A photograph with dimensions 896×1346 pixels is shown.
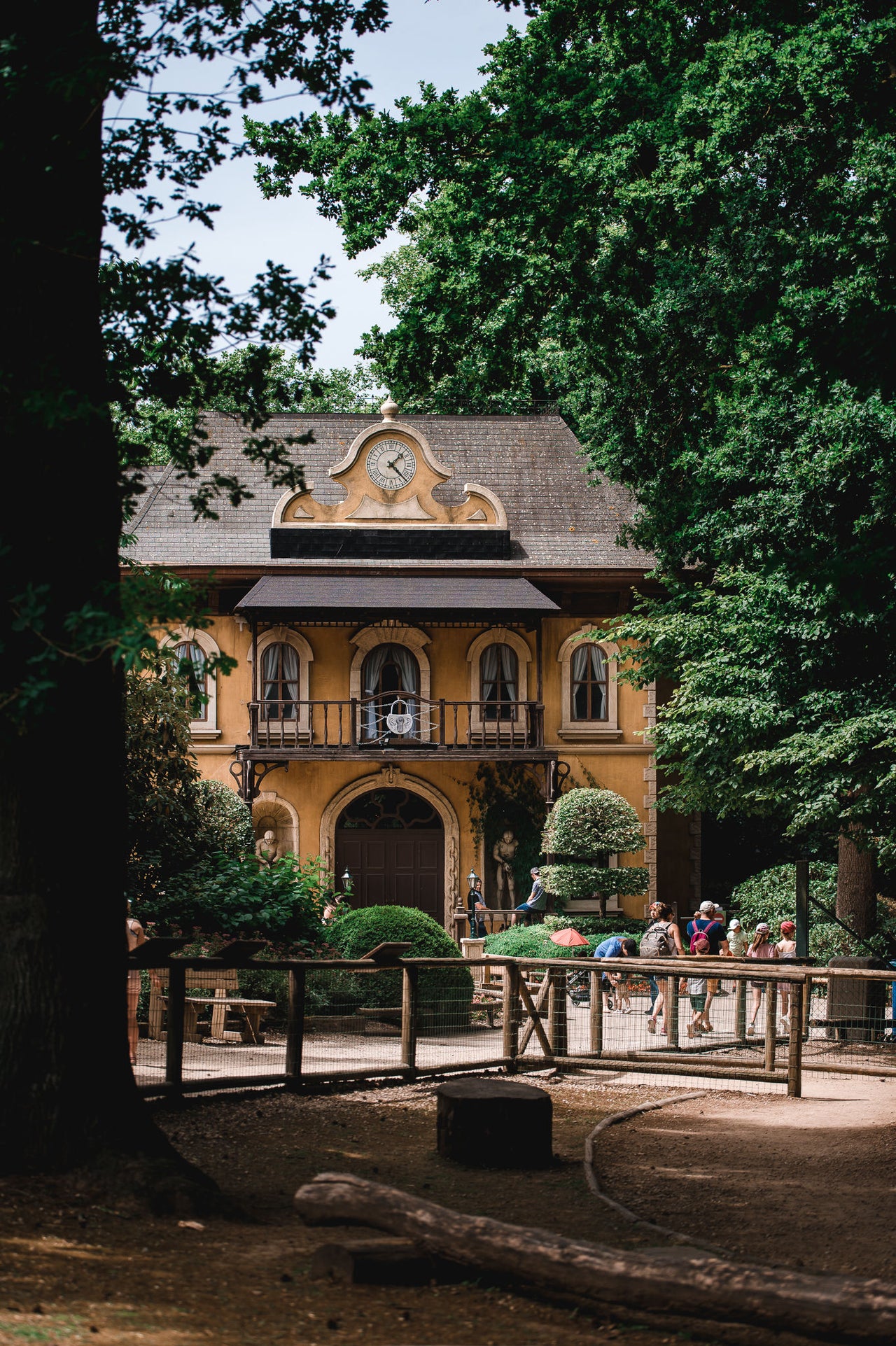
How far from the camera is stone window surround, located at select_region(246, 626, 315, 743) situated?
89.9 feet

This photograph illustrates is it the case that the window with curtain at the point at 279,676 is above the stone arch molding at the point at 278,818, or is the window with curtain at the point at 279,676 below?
above

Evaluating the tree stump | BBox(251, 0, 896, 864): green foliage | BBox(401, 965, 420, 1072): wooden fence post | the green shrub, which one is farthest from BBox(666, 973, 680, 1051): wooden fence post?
the green shrub

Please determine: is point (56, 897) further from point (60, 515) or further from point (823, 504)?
point (823, 504)

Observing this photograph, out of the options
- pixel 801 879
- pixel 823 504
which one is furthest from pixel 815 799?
pixel 823 504

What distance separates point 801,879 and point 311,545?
545 inches

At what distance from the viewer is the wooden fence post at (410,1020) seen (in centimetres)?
1192

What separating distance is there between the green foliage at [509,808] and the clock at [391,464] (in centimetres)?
591

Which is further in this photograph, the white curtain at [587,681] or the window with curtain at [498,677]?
the white curtain at [587,681]

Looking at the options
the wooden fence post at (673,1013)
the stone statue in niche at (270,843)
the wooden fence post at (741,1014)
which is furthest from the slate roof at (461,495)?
the wooden fence post at (673,1013)

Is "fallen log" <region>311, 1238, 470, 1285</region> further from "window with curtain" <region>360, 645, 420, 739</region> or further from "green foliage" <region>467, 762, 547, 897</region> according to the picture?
"window with curtain" <region>360, 645, 420, 739</region>

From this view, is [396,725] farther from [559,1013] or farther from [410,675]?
[559,1013]

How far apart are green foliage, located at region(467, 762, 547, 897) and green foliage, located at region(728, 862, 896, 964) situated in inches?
159

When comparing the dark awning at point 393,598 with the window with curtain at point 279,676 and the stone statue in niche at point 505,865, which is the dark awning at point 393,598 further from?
the stone statue in niche at point 505,865

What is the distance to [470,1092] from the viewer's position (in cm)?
933
